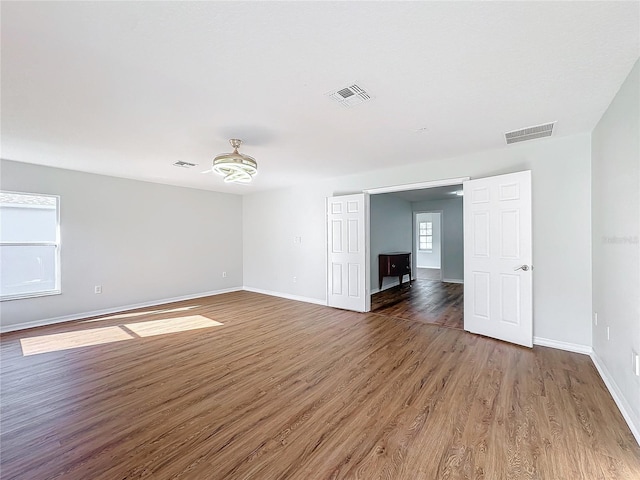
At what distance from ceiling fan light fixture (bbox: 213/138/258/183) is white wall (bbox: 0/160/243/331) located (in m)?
3.35

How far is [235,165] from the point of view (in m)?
2.90

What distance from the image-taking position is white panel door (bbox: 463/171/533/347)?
10.7 ft

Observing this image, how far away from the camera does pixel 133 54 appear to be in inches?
67.9

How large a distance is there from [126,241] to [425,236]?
10097 millimetres

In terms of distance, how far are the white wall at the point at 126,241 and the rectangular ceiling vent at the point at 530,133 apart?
584 centimetres

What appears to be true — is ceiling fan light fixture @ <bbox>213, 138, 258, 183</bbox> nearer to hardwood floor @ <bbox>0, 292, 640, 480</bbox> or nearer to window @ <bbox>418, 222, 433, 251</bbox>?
hardwood floor @ <bbox>0, 292, 640, 480</bbox>

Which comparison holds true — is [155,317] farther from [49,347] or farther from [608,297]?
[608,297]

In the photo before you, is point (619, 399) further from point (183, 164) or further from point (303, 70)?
point (183, 164)

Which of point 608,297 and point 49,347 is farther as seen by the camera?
point 49,347

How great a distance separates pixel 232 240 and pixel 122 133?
162 inches

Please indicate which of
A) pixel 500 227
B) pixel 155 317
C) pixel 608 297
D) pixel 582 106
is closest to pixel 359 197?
pixel 500 227

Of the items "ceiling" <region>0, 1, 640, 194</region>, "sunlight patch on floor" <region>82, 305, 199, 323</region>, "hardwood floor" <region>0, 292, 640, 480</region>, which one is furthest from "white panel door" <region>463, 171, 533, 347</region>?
"sunlight patch on floor" <region>82, 305, 199, 323</region>

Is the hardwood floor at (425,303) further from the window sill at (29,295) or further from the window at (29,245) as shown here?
the window at (29,245)

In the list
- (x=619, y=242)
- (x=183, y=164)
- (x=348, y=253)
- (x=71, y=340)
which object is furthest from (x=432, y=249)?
(x=71, y=340)
